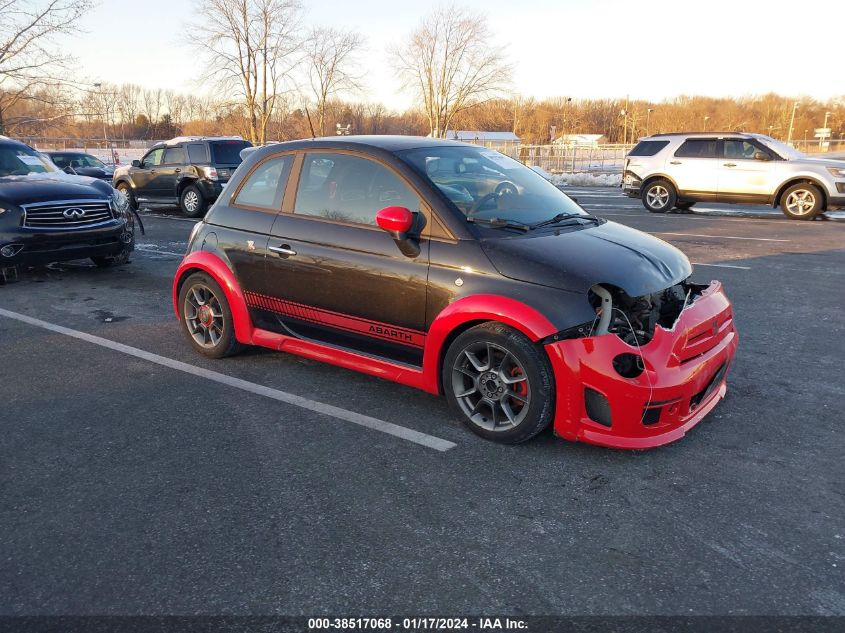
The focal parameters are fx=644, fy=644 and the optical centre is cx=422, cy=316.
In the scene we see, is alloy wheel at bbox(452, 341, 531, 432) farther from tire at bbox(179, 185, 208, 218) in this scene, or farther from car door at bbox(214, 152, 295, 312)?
tire at bbox(179, 185, 208, 218)

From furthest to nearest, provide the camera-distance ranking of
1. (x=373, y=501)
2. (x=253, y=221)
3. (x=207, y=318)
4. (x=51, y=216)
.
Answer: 1. (x=51, y=216)
2. (x=207, y=318)
3. (x=253, y=221)
4. (x=373, y=501)

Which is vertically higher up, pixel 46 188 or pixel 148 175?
pixel 148 175

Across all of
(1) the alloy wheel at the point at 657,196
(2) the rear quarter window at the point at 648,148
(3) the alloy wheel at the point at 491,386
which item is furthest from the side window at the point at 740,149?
(3) the alloy wheel at the point at 491,386

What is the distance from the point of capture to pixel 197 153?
15.0 metres

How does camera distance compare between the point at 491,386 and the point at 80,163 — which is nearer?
the point at 491,386

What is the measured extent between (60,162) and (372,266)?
65.3 ft

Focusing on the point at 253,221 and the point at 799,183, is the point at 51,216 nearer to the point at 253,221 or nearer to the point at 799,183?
the point at 253,221

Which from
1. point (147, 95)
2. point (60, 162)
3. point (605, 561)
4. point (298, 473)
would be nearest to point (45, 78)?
point (60, 162)

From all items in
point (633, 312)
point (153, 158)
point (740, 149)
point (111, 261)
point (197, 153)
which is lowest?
point (111, 261)

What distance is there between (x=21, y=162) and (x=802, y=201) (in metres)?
14.8

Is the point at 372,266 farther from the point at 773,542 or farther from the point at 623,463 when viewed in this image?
the point at 773,542

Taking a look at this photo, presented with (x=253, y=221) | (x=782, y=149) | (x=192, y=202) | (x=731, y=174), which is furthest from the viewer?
(x=192, y=202)

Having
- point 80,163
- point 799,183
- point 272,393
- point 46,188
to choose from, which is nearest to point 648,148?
point 799,183

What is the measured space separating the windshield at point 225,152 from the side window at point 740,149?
11.3 meters
